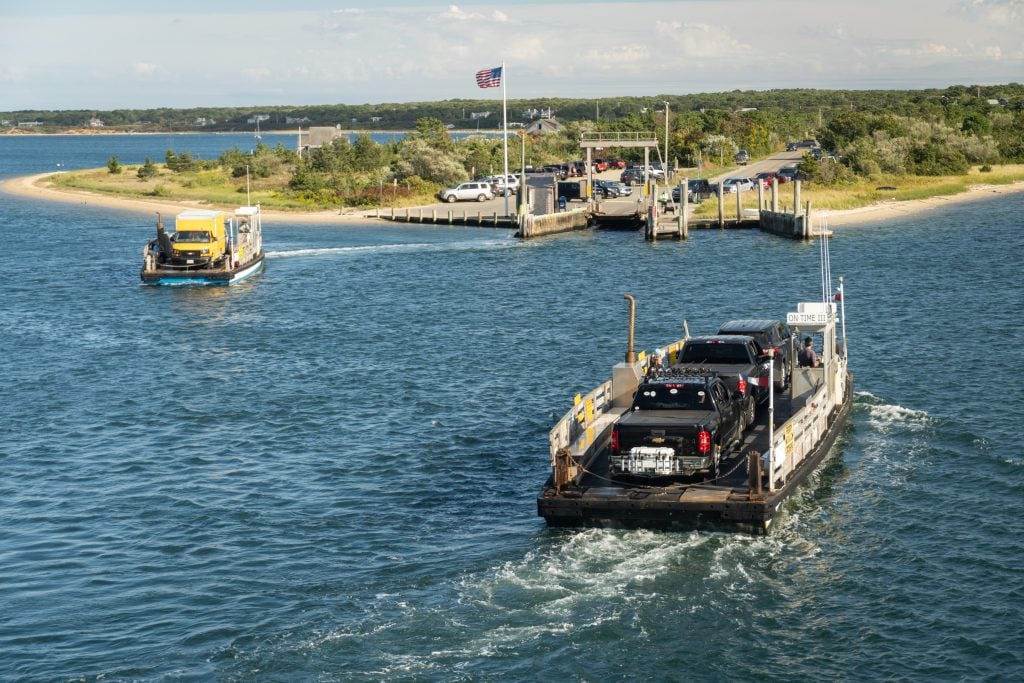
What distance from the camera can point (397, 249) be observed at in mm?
84500

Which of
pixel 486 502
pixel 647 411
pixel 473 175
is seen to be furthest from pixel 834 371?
pixel 473 175

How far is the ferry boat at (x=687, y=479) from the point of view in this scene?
26.0 m

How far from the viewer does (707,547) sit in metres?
25.9

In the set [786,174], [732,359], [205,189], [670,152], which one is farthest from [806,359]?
[670,152]

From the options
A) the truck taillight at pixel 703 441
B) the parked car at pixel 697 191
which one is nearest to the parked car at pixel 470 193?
the parked car at pixel 697 191

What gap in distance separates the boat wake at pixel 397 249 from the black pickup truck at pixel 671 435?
5605cm

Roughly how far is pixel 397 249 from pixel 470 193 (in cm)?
2717

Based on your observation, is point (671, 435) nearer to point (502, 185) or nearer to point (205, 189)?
point (502, 185)

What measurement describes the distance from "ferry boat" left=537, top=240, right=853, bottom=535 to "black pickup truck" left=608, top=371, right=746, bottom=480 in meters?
0.33

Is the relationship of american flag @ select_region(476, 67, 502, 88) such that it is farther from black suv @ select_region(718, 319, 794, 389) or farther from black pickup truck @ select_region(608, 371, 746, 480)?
black pickup truck @ select_region(608, 371, 746, 480)

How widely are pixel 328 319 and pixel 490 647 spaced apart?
37846 millimetres

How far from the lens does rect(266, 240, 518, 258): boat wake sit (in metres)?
83.0

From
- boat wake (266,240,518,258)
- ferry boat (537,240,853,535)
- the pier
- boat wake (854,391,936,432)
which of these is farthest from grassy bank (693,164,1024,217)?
ferry boat (537,240,853,535)

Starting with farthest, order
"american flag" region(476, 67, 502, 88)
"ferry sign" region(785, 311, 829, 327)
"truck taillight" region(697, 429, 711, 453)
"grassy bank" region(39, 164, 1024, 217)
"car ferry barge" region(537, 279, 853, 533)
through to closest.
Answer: "grassy bank" region(39, 164, 1024, 217), "american flag" region(476, 67, 502, 88), "ferry sign" region(785, 311, 829, 327), "truck taillight" region(697, 429, 711, 453), "car ferry barge" region(537, 279, 853, 533)
